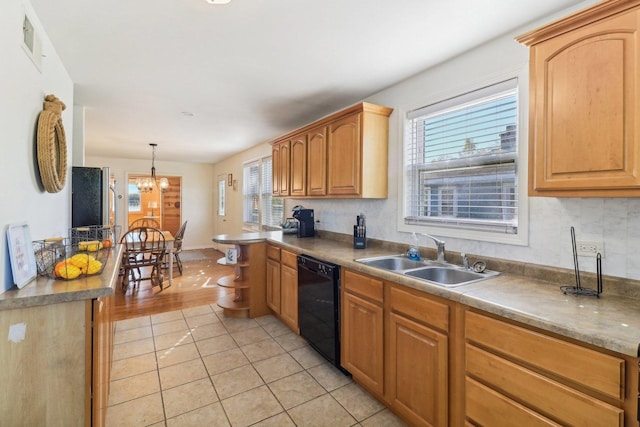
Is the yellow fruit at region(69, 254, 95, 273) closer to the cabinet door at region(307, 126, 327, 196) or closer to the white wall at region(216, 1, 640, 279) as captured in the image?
the cabinet door at region(307, 126, 327, 196)

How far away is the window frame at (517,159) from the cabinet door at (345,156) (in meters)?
0.38

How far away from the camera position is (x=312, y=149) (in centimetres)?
338

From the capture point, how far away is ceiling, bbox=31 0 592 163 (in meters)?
1.73

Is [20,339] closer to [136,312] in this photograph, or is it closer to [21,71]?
[21,71]

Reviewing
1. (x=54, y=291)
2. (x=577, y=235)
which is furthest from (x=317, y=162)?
(x=54, y=291)

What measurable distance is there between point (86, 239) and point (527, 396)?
127 inches

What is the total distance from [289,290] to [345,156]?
1.44 meters

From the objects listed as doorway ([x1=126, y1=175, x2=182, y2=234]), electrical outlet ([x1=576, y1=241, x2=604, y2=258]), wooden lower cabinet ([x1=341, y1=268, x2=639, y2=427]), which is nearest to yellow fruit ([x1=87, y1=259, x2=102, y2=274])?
wooden lower cabinet ([x1=341, y1=268, x2=639, y2=427])

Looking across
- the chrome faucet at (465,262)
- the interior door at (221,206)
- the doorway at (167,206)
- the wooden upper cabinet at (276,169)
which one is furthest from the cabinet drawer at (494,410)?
the doorway at (167,206)

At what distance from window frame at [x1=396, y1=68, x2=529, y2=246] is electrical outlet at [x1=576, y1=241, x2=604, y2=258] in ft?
0.83

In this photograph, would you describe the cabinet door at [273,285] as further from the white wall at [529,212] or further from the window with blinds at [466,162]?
the window with blinds at [466,162]

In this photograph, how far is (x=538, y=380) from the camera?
1220 millimetres

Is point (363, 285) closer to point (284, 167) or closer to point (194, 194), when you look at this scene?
point (284, 167)

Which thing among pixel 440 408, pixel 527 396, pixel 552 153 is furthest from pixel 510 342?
pixel 552 153
